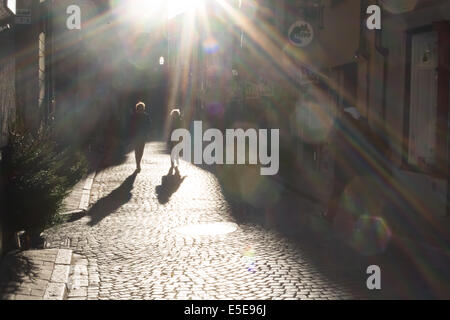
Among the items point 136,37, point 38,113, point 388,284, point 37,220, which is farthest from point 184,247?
point 136,37

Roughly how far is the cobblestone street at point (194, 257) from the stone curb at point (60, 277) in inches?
4.9

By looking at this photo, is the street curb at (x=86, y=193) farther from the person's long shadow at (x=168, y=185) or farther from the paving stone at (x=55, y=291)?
the paving stone at (x=55, y=291)

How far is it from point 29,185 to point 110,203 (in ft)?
16.1

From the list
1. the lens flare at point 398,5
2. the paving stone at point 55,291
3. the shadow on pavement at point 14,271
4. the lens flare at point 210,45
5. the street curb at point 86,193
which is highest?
the lens flare at point 210,45

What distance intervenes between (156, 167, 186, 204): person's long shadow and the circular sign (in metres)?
4.61

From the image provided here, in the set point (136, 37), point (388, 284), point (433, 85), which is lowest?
point (388, 284)

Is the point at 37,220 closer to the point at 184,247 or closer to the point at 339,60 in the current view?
the point at 184,247

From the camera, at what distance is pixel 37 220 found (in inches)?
318

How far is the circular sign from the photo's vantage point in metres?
18.8

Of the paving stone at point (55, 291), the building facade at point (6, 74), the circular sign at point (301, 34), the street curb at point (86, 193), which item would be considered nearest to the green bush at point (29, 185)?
the building facade at point (6, 74)

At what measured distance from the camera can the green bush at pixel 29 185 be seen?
7883 mm

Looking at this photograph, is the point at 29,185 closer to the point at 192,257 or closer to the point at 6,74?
the point at 6,74
